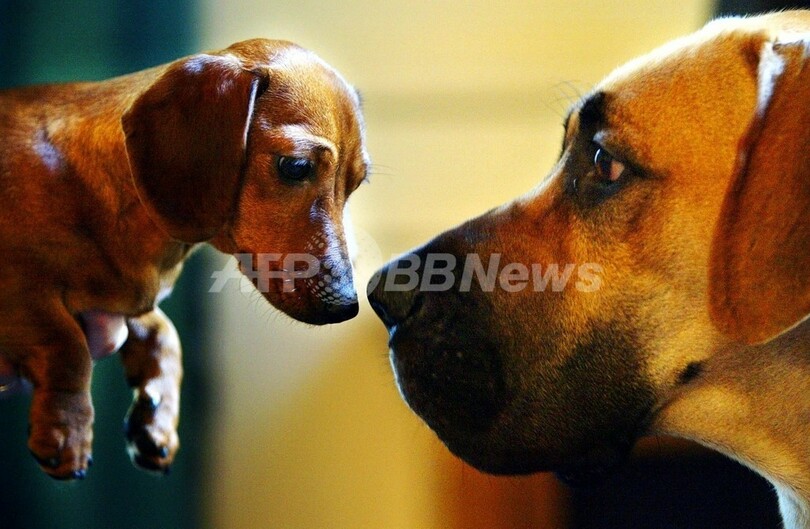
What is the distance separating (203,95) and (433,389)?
42 centimetres

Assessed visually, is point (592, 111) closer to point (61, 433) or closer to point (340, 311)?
point (340, 311)

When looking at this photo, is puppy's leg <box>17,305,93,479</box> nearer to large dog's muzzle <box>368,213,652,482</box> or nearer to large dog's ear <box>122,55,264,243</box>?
large dog's ear <box>122,55,264,243</box>

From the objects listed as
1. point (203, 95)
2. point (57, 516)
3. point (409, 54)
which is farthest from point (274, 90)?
point (57, 516)

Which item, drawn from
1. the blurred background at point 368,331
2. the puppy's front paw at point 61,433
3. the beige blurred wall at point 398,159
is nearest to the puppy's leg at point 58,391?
the puppy's front paw at point 61,433

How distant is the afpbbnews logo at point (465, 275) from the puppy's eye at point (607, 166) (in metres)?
0.11

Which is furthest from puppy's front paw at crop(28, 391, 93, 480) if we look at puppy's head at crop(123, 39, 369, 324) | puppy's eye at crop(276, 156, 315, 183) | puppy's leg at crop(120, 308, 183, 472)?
puppy's eye at crop(276, 156, 315, 183)

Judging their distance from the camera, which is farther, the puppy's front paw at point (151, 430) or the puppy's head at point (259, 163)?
the puppy's front paw at point (151, 430)

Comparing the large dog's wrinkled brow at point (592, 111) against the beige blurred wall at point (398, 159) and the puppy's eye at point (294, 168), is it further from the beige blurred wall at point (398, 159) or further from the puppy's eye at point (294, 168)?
the puppy's eye at point (294, 168)

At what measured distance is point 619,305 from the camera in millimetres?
809

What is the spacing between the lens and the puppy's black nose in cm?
84

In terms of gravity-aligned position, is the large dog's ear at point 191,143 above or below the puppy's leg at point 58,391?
above

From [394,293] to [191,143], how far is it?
287mm

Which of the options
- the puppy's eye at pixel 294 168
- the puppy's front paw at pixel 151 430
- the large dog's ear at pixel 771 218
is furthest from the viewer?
the puppy's front paw at pixel 151 430

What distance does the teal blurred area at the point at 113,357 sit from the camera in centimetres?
105
